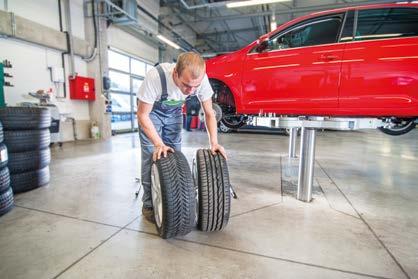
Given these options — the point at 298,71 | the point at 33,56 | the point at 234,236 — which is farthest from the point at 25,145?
the point at 33,56

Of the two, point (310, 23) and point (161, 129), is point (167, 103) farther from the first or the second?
point (310, 23)

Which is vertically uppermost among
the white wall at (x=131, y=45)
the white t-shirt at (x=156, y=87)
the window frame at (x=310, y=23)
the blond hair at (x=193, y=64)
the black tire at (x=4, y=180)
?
the white wall at (x=131, y=45)

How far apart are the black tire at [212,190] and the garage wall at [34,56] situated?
16.9ft

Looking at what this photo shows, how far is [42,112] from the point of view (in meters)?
2.34

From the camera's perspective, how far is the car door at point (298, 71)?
2346 mm

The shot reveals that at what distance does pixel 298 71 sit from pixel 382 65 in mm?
736

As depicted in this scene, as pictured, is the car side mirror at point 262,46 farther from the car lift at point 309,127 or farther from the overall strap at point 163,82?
the overall strap at point 163,82

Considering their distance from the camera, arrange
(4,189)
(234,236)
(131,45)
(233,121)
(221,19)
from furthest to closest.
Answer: (131,45) < (221,19) < (233,121) < (4,189) < (234,236)

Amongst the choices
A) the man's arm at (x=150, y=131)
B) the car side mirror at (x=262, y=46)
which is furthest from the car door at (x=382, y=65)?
the man's arm at (x=150, y=131)

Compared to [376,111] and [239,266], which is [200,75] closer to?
[239,266]

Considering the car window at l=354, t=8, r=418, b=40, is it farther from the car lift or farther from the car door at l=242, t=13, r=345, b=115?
the car lift

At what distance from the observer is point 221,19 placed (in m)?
7.84

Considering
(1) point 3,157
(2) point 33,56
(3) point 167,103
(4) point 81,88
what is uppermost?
(2) point 33,56

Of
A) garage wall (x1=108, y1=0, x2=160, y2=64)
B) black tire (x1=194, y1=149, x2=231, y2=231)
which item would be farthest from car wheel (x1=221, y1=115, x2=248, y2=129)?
garage wall (x1=108, y1=0, x2=160, y2=64)
